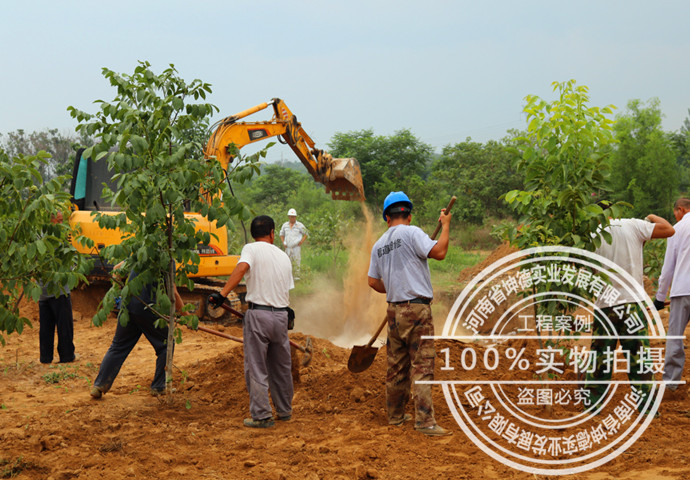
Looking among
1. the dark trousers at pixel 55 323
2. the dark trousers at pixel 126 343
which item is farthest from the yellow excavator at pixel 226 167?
the dark trousers at pixel 126 343

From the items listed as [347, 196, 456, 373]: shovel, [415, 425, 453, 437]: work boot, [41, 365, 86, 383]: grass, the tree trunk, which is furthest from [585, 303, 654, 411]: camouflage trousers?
[41, 365, 86, 383]: grass

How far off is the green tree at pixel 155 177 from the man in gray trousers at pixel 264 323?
395 mm

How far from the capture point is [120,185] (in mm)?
5500

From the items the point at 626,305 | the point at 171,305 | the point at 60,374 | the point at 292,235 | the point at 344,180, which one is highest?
the point at 344,180

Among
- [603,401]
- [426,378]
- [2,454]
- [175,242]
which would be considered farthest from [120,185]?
[603,401]

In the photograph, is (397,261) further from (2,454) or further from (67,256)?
(2,454)

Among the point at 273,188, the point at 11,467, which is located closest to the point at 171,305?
the point at 11,467

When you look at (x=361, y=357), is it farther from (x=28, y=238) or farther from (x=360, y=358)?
(x=28, y=238)

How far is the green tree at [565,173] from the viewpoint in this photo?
5.20m

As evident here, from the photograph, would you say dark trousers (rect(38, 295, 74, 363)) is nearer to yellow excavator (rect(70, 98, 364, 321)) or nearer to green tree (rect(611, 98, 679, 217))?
yellow excavator (rect(70, 98, 364, 321))

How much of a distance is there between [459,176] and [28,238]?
27.0 m

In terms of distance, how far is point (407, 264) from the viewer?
5336 mm

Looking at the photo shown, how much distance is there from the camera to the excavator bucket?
1132 centimetres

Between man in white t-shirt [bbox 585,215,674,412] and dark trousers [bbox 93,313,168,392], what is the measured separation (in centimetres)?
412
